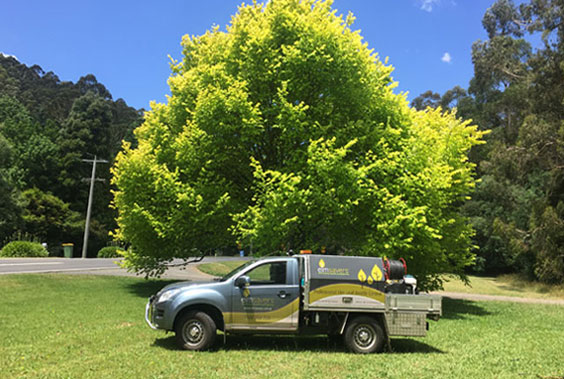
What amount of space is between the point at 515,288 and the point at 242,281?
33.8 meters

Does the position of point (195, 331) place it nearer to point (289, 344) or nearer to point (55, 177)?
point (289, 344)

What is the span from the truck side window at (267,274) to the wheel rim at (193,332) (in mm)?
1373

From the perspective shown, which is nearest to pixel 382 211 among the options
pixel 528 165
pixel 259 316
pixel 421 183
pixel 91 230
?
pixel 421 183

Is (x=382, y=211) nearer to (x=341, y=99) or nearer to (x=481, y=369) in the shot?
(x=341, y=99)

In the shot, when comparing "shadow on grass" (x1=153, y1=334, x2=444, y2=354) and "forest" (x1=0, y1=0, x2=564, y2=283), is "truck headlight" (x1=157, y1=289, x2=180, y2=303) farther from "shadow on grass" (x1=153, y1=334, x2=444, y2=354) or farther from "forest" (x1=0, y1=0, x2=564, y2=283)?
"forest" (x1=0, y1=0, x2=564, y2=283)

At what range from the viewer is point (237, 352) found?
27.6 ft

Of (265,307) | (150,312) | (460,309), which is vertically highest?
(265,307)

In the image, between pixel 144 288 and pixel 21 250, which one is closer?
pixel 144 288

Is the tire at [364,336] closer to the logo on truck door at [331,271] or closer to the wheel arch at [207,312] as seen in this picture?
the logo on truck door at [331,271]

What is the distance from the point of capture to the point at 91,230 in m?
51.0

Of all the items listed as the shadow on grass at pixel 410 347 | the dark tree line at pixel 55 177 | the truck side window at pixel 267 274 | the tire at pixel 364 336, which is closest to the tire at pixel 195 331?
the truck side window at pixel 267 274

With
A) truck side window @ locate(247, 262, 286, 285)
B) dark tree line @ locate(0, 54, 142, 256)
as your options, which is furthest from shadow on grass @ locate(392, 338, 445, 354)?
dark tree line @ locate(0, 54, 142, 256)

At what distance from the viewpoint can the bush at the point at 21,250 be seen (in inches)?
1339

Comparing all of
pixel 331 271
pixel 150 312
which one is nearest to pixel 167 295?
pixel 150 312
